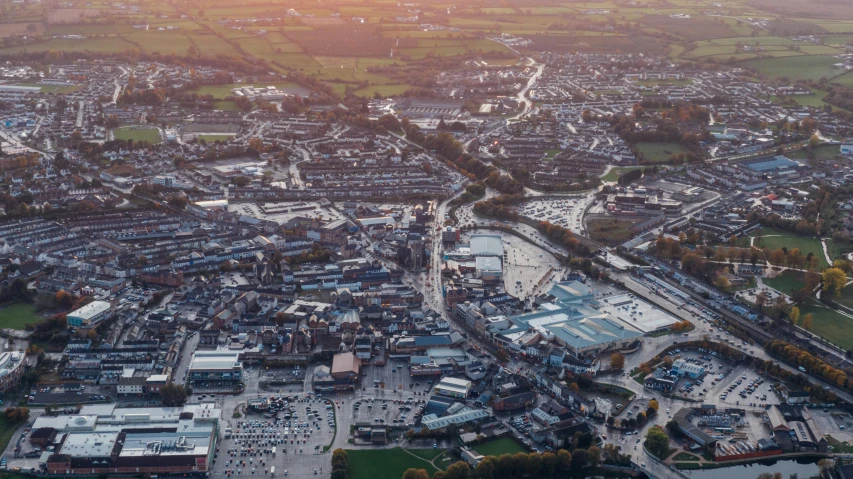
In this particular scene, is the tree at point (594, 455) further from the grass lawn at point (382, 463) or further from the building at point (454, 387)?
the building at point (454, 387)

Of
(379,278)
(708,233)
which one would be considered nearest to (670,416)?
(379,278)

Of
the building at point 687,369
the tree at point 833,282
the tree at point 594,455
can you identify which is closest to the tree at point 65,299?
the tree at point 594,455

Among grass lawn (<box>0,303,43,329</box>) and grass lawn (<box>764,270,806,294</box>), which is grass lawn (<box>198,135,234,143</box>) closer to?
grass lawn (<box>0,303,43,329</box>)

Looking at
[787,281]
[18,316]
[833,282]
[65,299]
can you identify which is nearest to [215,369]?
[65,299]

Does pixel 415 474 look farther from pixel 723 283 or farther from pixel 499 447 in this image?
pixel 723 283

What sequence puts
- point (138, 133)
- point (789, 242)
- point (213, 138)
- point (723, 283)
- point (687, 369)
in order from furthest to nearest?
point (138, 133) → point (213, 138) → point (789, 242) → point (723, 283) → point (687, 369)

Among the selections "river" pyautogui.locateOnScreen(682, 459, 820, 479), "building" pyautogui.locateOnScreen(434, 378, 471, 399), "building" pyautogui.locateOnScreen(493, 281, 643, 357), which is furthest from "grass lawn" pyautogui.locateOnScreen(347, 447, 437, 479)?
"river" pyautogui.locateOnScreen(682, 459, 820, 479)
